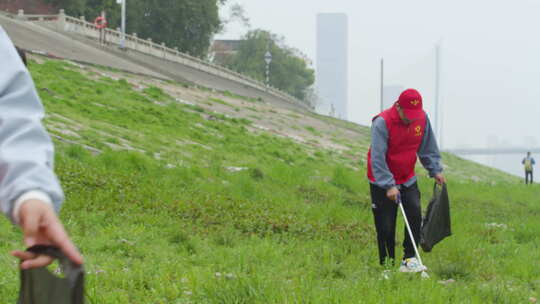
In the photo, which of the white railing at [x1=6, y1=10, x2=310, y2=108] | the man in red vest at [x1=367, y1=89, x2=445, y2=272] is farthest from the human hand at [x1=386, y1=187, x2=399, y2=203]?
the white railing at [x1=6, y1=10, x2=310, y2=108]

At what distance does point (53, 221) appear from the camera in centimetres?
124

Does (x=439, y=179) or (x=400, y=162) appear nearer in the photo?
(x=400, y=162)

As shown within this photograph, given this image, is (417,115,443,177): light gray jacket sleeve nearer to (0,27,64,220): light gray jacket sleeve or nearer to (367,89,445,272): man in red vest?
(367,89,445,272): man in red vest

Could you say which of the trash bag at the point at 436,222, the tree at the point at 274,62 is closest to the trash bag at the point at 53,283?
the trash bag at the point at 436,222

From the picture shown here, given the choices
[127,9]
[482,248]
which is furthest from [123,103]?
[127,9]

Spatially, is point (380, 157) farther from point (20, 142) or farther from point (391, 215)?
point (20, 142)

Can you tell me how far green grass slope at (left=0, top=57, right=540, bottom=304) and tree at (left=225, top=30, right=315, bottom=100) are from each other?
202ft

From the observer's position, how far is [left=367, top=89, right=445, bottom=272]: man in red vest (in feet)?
18.7

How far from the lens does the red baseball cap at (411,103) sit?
18.6ft

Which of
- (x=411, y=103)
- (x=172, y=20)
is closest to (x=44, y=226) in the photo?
(x=411, y=103)

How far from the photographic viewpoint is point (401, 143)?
5.89 m

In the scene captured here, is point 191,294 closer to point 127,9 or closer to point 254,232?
point 254,232

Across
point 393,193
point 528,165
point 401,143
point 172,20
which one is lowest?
point 528,165

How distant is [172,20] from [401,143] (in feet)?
168
